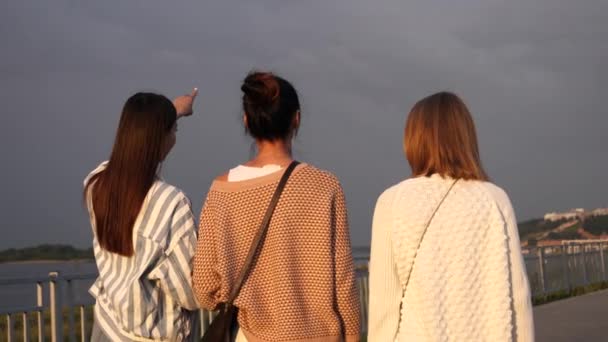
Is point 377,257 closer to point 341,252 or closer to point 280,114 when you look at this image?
point 341,252

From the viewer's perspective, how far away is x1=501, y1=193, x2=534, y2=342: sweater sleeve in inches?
142

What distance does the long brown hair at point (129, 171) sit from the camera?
3910mm

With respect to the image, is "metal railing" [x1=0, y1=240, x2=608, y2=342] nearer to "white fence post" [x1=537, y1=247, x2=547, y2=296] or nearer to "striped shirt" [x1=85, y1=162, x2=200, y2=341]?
"white fence post" [x1=537, y1=247, x2=547, y2=296]

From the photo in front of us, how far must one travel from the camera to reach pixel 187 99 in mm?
4309

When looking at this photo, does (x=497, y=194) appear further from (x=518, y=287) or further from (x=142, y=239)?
(x=142, y=239)

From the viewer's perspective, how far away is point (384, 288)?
358cm

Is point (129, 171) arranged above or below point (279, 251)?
above

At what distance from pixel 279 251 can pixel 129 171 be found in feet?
2.36

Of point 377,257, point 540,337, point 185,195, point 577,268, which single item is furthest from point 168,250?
point 577,268

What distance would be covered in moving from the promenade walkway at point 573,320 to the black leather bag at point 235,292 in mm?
8771

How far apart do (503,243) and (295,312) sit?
2.87ft

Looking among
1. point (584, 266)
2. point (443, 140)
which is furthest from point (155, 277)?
point (584, 266)

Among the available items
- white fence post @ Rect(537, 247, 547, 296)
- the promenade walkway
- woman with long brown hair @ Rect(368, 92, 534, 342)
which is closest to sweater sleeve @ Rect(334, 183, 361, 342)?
woman with long brown hair @ Rect(368, 92, 534, 342)

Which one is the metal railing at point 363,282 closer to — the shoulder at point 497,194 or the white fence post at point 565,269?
the white fence post at point 565,269
